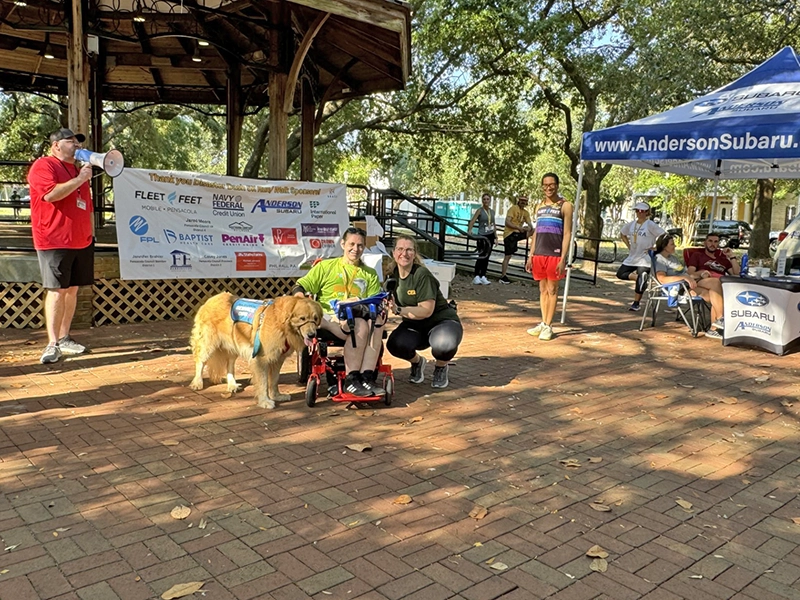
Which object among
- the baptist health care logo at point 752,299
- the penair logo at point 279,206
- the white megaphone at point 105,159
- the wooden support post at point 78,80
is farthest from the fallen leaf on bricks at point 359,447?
the wooden support post at point 78,80

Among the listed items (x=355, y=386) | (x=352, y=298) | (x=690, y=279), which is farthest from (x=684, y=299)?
(x=355, y=386)

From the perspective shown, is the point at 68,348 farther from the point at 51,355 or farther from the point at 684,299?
the point at 684,299

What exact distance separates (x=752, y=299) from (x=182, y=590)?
7.22 m

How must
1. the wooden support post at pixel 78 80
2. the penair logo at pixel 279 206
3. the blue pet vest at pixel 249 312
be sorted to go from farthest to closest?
the penair logo at pixel 279 206
the wooden support post at pixel 78 80
the blue pet vest at pixel 249 312

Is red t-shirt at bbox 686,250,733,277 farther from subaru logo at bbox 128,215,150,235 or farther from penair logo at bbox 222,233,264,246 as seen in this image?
subaru logo at bbox 128,215,150,235

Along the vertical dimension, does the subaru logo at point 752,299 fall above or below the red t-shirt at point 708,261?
below

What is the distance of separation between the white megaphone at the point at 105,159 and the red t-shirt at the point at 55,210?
290 mm

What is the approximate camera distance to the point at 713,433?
197 inches

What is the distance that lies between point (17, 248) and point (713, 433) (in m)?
7.42

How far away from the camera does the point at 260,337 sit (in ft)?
16.5

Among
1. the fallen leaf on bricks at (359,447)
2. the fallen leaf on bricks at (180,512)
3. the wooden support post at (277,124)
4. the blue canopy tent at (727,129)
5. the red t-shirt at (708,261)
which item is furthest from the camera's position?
the wooden support post at (277,124)

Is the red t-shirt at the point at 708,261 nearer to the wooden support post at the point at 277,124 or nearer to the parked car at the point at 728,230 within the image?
the wooden support post at the point at 277,124

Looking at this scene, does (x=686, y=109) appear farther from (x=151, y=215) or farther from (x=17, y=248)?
(x=17, y=248)

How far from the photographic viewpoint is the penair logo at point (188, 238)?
8234mm
